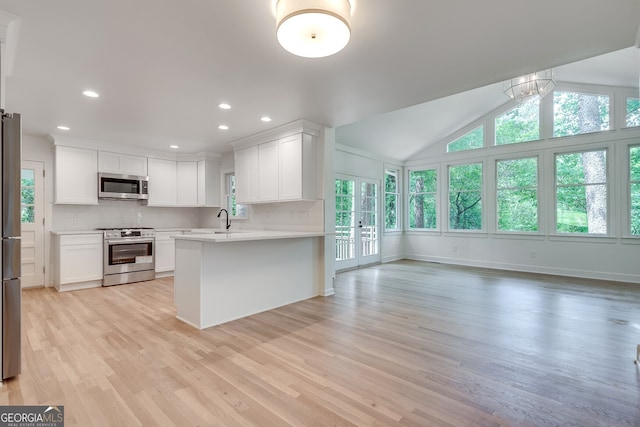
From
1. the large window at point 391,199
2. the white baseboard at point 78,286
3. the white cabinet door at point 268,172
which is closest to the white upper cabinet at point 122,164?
the white baseboard at point 78,286

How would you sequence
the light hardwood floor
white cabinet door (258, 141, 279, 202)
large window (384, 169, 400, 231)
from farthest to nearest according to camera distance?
1. large window (384, 169, 400, 231)
2. white cabinet door (258, 141, 279, 202)
3. the light hardwood floor

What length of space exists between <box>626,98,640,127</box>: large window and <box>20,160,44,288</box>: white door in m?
10.1

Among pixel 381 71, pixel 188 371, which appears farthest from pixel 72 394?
pixel 381 71

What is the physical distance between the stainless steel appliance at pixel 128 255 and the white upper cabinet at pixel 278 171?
1941 mm

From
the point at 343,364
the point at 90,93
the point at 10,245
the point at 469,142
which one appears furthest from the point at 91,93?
the point at 469,142

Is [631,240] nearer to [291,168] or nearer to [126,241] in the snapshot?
[291,168]

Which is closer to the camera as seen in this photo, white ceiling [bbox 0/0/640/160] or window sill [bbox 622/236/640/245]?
white ceiling [bbox 0/0/640/160]

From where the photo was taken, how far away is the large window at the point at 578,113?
18.1 ft

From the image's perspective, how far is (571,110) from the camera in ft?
19.1

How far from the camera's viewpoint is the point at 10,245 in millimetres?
2055

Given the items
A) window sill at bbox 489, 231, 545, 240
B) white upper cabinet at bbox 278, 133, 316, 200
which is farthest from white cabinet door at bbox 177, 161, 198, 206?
window sill at bbox 489, 231, 545, 240

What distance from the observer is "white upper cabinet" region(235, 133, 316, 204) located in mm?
4176

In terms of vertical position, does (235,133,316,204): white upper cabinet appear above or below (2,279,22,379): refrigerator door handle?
above

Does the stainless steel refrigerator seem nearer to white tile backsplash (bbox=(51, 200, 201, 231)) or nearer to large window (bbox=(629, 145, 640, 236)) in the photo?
white tile backsplash (bbox=(51, 200, 201, 231))
